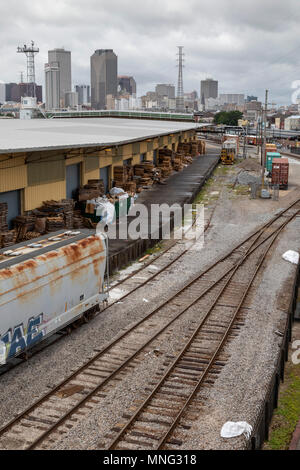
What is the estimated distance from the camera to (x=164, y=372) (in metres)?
12.9

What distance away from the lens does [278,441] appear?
10391 mm

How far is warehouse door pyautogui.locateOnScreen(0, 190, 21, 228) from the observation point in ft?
68.4

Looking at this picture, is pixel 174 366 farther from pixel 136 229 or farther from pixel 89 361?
pixel 136 229

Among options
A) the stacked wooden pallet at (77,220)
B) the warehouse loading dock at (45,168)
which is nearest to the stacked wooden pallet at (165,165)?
the warehouse loading dock at (45,168)

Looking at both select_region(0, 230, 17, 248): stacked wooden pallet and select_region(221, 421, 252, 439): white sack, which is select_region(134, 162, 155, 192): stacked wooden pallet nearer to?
select_region(0, 230, 17, 248): stacked wooden pallet

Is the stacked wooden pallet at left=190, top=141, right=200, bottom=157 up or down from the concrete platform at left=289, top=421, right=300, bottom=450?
up

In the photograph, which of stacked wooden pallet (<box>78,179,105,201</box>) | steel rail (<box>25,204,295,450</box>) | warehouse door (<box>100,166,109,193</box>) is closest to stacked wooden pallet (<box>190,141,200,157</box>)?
warehouse door (<box>100,166,109,193</box>)

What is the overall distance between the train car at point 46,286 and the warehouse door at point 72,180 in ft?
40.2

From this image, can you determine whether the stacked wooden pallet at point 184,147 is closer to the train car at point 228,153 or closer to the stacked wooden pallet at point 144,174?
the train car at point 228,153

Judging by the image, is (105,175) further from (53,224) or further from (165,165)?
(165,165)

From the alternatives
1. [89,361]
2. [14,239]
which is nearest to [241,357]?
[89,361]

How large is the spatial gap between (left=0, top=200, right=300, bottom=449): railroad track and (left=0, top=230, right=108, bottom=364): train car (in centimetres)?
142

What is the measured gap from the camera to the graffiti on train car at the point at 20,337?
1156 centimetres

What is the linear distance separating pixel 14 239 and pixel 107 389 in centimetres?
979
